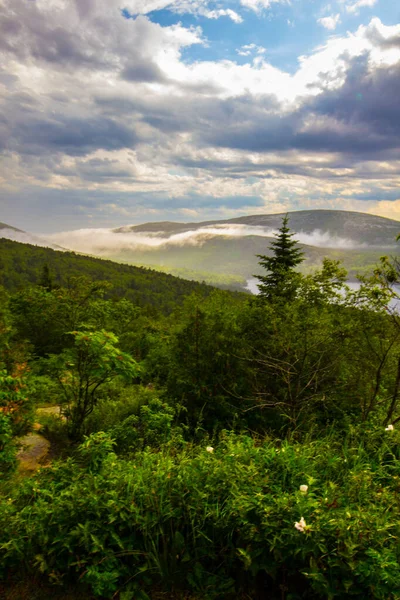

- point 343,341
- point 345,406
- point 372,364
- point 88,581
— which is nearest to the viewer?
point 88,581

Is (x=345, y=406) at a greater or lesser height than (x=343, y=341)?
lesser

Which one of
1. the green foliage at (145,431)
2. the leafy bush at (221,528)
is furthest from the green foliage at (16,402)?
the leafy bush at (221,528)

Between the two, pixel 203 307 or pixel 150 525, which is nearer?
pixel 150 525

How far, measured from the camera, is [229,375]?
1302cm

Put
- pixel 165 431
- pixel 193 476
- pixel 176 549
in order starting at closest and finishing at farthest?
pixel 176 549
pixel 193 476
pixel 165 431

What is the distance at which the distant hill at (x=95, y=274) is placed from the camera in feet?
476

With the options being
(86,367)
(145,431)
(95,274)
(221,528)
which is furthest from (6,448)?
(95,274)

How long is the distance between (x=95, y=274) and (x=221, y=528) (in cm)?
17606

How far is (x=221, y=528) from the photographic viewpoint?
3.26 m

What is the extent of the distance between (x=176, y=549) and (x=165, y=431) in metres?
2.88

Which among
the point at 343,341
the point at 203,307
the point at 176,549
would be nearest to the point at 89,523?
the point at 176,549

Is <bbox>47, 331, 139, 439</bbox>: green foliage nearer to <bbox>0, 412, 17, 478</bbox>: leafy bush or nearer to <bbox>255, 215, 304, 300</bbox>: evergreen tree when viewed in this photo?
<bbox>0, 412, 17, 478</bbox>: leafy bush

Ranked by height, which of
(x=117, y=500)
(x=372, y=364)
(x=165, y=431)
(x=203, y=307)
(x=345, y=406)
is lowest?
(x=345, y=406)

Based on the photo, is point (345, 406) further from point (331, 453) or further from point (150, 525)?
point (150, 525)
